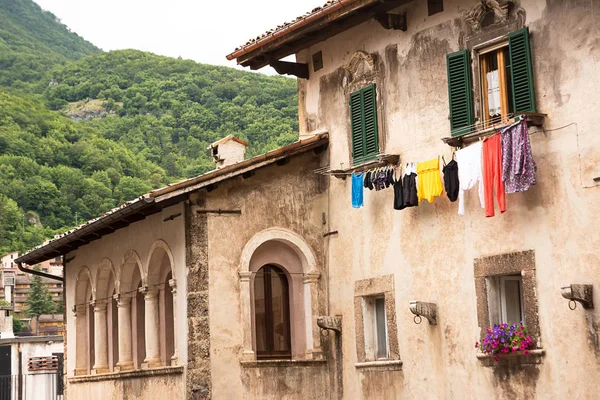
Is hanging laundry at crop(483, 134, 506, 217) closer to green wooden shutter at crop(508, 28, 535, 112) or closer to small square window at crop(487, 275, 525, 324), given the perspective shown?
green wooden shutter at crop(508, 28, 535, 112)

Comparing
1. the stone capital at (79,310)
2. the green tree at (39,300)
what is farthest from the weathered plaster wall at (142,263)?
the green tree at (39,300)

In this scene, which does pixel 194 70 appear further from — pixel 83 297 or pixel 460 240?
pixel 460 240

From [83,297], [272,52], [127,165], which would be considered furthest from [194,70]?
[272,52]

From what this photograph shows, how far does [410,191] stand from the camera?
19000mm

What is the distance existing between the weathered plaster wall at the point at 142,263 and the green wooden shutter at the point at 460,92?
18.7ft

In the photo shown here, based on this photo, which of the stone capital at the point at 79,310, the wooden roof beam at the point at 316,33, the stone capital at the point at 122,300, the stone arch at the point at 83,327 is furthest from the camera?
the stone capital at the point at 79,310

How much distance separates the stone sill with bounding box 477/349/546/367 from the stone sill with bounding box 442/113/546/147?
126 inches

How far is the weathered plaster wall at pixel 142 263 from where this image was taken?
838 inches

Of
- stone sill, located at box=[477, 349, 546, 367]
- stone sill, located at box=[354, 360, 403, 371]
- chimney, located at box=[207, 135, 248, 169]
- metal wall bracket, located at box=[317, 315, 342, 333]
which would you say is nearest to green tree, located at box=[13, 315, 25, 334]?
chimney, located at box=[207, 135, 248, 169]

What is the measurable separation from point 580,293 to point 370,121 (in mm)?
5845

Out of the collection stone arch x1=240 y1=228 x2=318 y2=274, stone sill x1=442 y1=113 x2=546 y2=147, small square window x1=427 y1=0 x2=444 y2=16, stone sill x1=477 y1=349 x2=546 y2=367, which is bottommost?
stone sill x1=477 y1=349 x2=546 y2=367

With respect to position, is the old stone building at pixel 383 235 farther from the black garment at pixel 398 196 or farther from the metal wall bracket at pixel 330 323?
the black garment at pixel 398 196

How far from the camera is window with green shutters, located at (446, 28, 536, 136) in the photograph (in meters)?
A: 17.1

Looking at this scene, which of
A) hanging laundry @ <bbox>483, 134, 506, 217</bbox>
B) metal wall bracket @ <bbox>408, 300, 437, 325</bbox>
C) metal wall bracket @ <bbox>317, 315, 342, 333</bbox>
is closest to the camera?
hanging laundry @ <bbox>483, 134, 506, 217</bbox>
